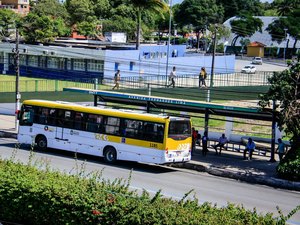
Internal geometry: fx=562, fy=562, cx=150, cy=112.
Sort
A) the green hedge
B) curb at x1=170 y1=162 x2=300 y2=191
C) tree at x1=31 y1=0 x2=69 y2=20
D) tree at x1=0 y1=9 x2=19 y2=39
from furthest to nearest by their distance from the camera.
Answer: tree at x1=31 y1=0 x2=69 y2=20 < tree at x1=0 y1=9 x2=19 y2=39 < curb at x1=170 y1=162 x2=300 y2=191 < the green hedge

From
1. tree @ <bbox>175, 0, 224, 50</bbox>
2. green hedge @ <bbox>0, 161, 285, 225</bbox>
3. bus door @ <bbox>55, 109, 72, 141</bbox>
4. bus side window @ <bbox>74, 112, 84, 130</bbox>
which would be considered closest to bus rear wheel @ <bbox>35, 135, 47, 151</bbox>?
bus door @ <bbox>55, 109, 72, 141</bbox>

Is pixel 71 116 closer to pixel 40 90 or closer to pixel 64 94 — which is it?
pixel 64 94

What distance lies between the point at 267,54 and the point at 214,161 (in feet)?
282

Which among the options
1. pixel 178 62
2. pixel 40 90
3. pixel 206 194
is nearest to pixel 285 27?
pixel 178 62

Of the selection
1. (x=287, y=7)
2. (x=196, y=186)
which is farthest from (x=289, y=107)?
(x=287, y=7)

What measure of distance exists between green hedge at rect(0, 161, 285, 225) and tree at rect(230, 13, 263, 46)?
96.8m

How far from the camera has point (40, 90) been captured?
44000 millimetres

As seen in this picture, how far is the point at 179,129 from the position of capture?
2278 centimetres

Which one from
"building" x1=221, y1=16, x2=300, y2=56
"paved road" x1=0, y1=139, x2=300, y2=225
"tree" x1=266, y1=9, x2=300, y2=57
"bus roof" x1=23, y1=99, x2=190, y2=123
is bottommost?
"paved road" x1=0, y1=139, x2=300, y2=225

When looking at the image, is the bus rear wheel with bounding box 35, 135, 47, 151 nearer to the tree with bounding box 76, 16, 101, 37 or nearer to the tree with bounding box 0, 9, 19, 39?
the tree with bounding box 0, 9, 19, 39

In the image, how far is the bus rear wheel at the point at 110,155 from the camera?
24281 millimetres

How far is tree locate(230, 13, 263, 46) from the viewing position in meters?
106

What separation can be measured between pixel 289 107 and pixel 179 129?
4.42 meters

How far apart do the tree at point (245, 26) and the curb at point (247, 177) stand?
85.0 m
